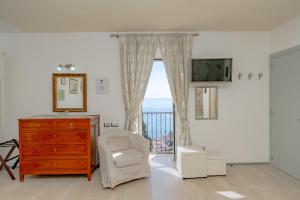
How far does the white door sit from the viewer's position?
3631 millimetres

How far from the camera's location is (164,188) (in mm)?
3281

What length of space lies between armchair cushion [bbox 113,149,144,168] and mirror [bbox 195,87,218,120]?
149cm

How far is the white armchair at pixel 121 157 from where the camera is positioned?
3291 mm

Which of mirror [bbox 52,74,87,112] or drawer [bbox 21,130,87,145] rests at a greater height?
mirror [bbox 52,74,87,112]

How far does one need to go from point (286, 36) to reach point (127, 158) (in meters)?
3.40

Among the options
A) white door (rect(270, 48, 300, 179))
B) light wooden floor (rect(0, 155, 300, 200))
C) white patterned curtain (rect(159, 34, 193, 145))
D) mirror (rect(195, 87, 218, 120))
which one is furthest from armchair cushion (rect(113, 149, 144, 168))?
white door (rect(270, 48, 300, 179))

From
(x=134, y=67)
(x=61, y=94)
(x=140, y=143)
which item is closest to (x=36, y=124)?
(x=61, y=94)

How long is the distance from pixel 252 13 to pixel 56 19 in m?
3.08

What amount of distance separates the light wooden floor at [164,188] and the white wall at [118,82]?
74cm

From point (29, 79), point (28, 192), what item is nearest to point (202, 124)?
point (28, 192)

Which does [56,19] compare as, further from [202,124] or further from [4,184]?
[202,124]

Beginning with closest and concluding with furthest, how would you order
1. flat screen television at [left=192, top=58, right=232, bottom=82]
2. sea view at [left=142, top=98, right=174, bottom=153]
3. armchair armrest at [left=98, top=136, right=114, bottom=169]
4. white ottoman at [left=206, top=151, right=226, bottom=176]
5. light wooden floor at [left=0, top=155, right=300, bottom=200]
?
light wooden floor at [left=0, top=155, right=300, bottom=200], armchair armrest at [left=98, top=136, right=114, bottom=169], white ottoman at [left=206, top=151, right=226, bottom=176], flat screen television at [left=192, top=58, right=232, bottom=82], sea view at [left=142, top=98, right=174, bottom=153]

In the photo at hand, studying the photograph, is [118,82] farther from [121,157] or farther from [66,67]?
[121,157]

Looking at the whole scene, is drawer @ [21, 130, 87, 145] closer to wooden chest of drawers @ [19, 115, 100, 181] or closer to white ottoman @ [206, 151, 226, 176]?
wooden chest of drawers @ [19, 115, 100, 181]
